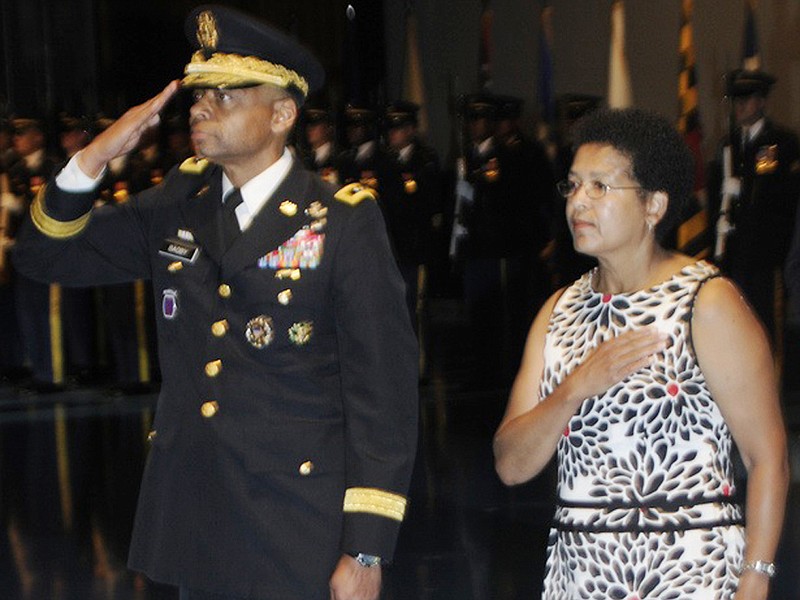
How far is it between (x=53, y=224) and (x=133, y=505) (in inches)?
151

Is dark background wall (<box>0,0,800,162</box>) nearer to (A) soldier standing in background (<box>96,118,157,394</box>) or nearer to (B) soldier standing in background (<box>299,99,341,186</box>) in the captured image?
(B) soldier standing in background (<box>299,99,341,186</box>)

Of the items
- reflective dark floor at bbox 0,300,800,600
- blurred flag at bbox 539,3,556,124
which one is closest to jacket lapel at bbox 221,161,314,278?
reflective dark floor at bbox 0,300,800,600

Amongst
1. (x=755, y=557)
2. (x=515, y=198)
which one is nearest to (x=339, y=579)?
(x=755, y=557)

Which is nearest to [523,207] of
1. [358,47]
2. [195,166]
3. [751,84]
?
[751,84]

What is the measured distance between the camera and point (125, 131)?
242 cm

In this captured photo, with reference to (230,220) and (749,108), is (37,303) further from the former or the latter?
(230,220)

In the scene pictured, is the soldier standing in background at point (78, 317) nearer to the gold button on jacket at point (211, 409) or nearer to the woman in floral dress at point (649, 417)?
the gold button on jacket at point (211, 409)

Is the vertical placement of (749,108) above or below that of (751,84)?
below

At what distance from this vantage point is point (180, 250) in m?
2.50

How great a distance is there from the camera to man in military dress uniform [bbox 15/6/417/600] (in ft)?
7.79

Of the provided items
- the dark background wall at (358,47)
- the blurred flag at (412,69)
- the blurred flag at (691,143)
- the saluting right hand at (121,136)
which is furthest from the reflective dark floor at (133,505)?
the blurred flag at (412,69)

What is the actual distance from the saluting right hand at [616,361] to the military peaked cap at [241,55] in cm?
69

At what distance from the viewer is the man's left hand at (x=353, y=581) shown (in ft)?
7.68

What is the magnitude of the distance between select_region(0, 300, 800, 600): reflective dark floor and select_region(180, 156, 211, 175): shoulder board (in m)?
2.30
